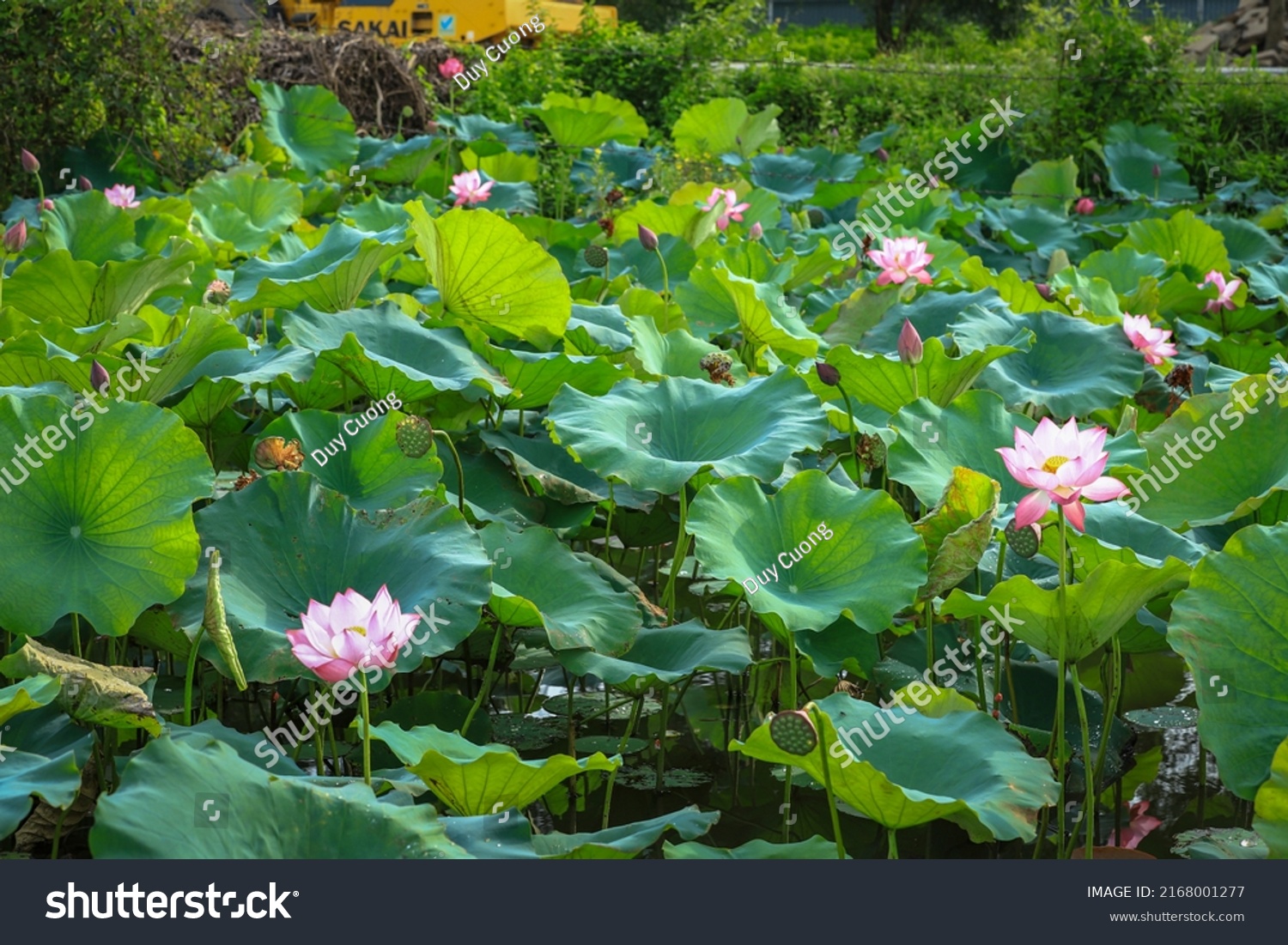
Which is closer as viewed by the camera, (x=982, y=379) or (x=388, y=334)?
(x=388, y=334)

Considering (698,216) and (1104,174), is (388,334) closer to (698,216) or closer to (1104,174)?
(698,216)

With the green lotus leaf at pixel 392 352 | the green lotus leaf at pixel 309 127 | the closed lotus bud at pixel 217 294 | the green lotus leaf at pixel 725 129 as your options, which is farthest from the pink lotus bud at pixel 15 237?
the green lotus leaf at pixel 725 129

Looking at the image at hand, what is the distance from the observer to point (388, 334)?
7.80ft

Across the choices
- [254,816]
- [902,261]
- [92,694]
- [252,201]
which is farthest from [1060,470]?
[252,201]

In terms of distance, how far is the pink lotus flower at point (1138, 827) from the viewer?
6.28 feet

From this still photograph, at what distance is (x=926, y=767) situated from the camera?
5.03 feet

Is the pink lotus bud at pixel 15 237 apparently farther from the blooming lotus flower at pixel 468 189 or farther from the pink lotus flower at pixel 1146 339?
the pink lotus flower at pixel 1146 339

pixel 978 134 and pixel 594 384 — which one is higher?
pixel 978 134

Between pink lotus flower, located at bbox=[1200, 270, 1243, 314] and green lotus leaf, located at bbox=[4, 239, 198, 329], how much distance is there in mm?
2796

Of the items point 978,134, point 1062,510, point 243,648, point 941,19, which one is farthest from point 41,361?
point 941,19

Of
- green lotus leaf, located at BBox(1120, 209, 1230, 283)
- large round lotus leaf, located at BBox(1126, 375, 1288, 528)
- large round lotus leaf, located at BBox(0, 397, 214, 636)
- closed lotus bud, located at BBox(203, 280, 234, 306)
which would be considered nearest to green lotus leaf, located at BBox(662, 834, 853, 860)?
large round lotus leaf, located at BBox(0, 397, 214, 636)

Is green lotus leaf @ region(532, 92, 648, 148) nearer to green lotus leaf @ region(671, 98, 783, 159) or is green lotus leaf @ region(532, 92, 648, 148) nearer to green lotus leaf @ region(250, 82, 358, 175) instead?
green lotus leaf @ region(671, 98, 783, 159)

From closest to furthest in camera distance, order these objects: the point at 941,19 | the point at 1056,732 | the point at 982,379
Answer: the point at 1056,732, the point at 982,379, the point at 941,19

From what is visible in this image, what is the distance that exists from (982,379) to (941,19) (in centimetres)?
1678
